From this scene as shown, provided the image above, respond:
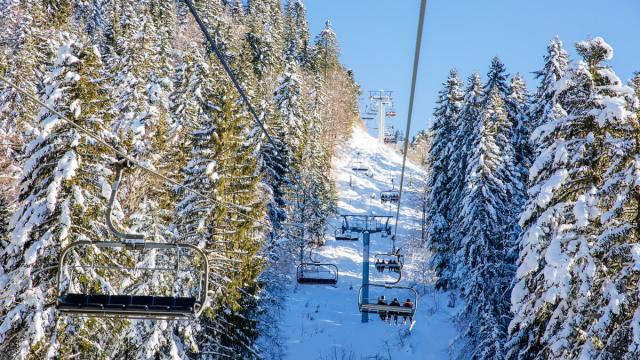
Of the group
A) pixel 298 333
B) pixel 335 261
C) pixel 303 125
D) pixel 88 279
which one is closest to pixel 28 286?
pixel 88 279

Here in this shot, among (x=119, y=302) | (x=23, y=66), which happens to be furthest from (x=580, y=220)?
(x=23, y=66)

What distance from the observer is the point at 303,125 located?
4688cm

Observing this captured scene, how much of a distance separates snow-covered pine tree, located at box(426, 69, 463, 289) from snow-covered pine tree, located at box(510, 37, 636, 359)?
21.9 meters

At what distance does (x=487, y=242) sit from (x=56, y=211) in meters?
20.4

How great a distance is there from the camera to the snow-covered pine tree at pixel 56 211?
1469 cm

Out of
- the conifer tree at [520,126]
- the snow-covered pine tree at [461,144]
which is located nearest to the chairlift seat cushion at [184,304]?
the conifer tree at [520,126]

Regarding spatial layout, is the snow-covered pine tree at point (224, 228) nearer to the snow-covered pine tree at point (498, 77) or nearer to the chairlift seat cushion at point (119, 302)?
the chairlift seat cushion at point (119, 302)

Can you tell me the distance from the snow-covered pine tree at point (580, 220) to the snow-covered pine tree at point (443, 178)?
21873mm

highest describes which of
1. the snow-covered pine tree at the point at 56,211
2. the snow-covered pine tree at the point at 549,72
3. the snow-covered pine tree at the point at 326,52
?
the snow-covered pine tree at the point at 326,52

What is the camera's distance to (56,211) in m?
15.4

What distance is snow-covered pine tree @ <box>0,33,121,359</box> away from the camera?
578 inches

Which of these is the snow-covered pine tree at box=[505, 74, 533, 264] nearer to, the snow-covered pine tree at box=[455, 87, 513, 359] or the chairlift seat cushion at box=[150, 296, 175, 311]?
the snow-covered pine tree at box=[455, 87, 513, 359]

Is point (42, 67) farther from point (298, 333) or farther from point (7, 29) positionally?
point (298, 333)

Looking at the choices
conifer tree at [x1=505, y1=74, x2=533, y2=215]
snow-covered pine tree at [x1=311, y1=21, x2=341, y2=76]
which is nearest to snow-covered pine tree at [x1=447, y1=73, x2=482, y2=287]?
conifer tree at [x1=505, y1=74, x2=533, y2=215]
